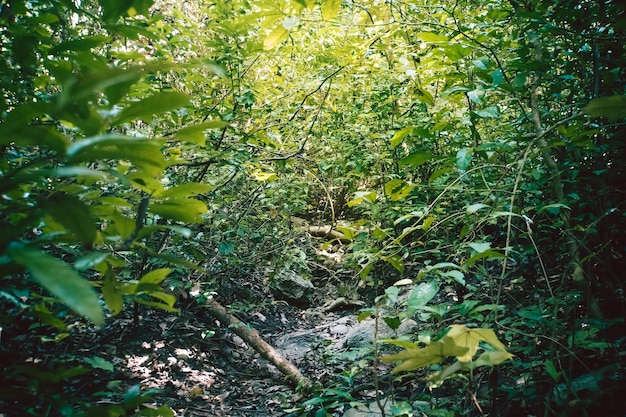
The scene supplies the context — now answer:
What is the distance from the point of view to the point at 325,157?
526 cm

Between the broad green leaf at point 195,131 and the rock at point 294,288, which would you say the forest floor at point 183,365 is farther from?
the broad green leaf at point 195,131

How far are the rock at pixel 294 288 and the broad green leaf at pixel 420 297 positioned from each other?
143 inches

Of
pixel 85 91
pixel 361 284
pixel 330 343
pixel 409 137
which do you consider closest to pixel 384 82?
pixel 409 137

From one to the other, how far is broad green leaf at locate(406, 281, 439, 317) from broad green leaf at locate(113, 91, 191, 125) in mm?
1055

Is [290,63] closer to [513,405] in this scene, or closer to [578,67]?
[578,67]

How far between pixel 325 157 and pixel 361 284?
1846 mm

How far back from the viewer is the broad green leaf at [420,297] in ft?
4.46

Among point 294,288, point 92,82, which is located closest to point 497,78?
point 92,82

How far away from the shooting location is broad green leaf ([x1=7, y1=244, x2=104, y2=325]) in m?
0.46

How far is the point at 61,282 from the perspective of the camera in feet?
1.53

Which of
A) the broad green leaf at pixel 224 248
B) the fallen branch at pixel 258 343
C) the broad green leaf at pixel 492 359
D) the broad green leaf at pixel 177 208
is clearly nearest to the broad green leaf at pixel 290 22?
the broad green leaf at pixel 177 208

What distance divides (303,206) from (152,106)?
13.6ft

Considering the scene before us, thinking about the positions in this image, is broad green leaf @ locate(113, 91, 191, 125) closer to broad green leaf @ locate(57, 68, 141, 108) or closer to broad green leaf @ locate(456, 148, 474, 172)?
broad green leaf @ locate(57, 68, 141, 108)

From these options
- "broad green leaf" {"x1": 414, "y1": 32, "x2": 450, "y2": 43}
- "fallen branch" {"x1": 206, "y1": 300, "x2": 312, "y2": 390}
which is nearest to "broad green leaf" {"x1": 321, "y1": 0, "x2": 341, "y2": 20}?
"broad green leaf" {"x1": 414, "y1": 32, "x2": 450, "y2": 43}
